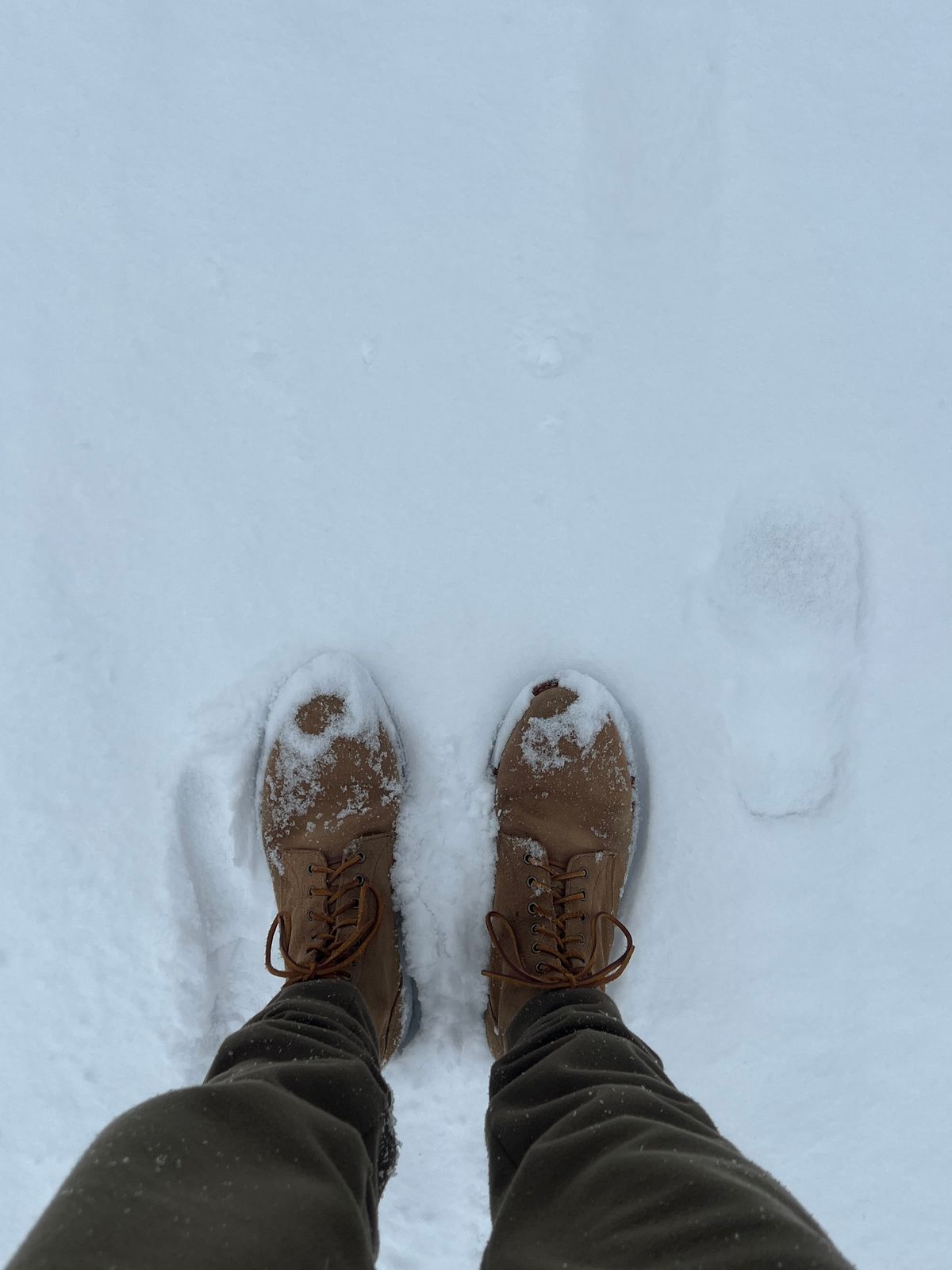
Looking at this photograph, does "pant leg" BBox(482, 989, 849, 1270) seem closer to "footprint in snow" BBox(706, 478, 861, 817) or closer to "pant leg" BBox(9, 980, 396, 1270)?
"pant leg" BBox(9, 980, 396, 1270)

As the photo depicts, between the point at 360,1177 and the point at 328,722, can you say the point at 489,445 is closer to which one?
the point at 328,722

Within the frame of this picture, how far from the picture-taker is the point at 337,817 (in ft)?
4.05

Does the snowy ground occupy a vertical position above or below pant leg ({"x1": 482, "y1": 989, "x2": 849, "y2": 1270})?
above

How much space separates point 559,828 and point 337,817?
1.11 feet

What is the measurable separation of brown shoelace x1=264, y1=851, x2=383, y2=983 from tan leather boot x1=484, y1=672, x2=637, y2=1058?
0.61 ft

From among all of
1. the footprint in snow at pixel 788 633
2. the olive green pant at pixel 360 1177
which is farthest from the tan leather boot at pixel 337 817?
the footprint in snow at pixel 788 633

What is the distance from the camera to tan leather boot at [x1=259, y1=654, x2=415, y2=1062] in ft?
3.89

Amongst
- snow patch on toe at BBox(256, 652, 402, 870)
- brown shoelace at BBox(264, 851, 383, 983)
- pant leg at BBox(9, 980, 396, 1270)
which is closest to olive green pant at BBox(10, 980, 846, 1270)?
pant leg at BBox(9, 980, 396, 1270)

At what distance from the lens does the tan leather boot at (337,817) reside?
1187mm

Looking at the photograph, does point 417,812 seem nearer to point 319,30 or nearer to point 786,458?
point 786,458

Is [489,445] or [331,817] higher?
[489,445]

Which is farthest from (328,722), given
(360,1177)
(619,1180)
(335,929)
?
(619,1180)

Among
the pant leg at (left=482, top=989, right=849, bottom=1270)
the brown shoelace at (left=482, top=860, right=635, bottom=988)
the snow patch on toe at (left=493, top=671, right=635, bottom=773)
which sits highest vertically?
the snow patch on toe at (left=493, top=671, right=635, bottom=773)

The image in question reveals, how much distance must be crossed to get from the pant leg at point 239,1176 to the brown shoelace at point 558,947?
0.33m
